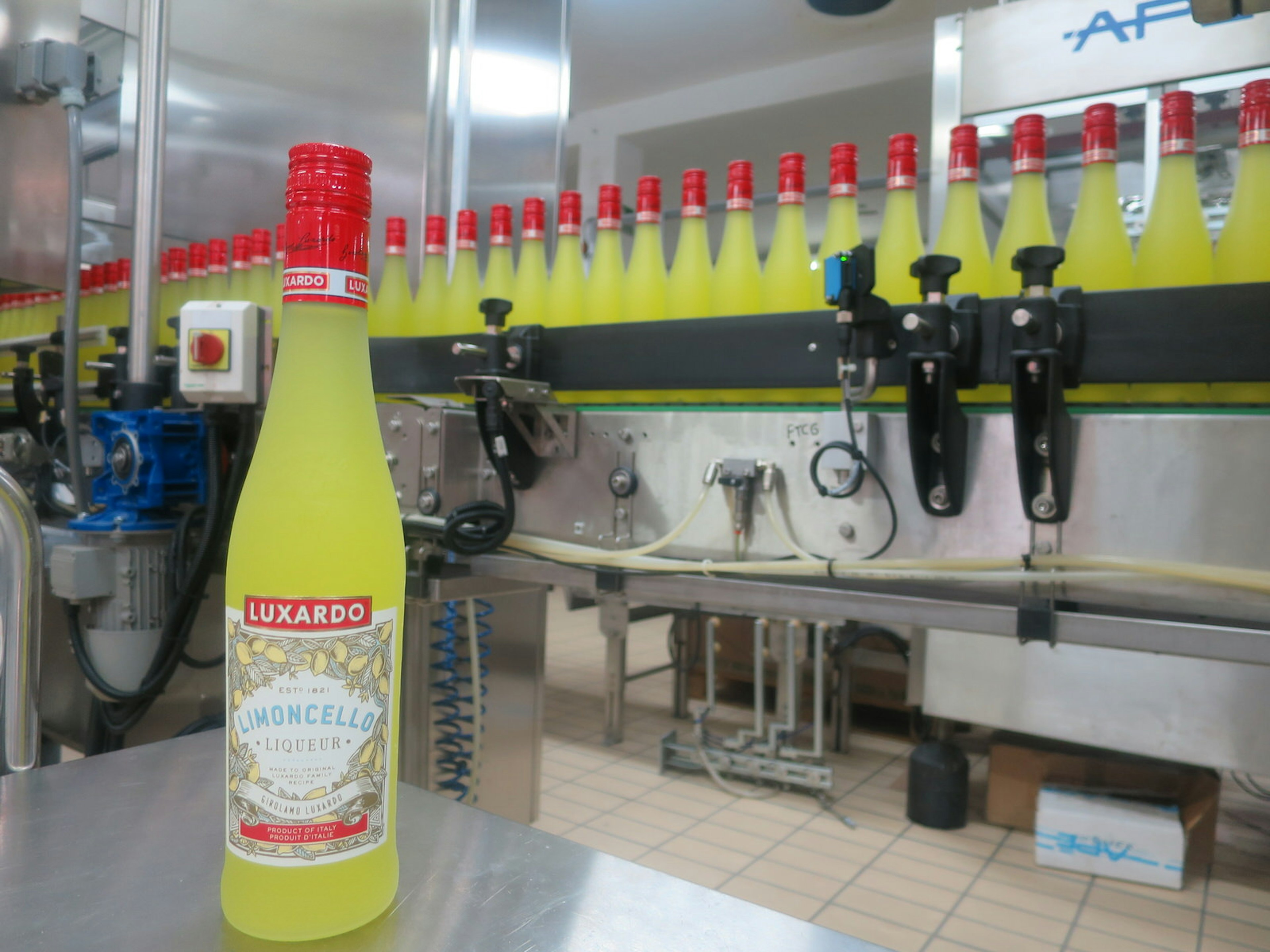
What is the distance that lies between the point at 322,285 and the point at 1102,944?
7.08 ft

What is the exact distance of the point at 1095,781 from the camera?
2443mm

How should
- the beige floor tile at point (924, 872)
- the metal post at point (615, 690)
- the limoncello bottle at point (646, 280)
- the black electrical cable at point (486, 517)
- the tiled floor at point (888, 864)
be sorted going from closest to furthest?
1. the black electrical cable at point (486, 517)
2. the limoncello bottle at point (646, 280)
3. the tiled floor at point (888, 864)
4. the beige floor tile at point (924, 872)
5. the metal post at point (615, 690)

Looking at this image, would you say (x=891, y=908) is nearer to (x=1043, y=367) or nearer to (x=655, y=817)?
(x=655, y=817)

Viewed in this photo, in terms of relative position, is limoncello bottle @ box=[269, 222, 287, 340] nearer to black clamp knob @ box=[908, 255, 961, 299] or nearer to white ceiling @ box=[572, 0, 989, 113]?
black clamp knob @ box=[908, 255, 961, 299]

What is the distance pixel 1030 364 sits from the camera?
959mm

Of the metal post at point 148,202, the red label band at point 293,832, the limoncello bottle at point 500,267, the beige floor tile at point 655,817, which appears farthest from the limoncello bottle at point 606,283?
the beige floor tile at point 655,817

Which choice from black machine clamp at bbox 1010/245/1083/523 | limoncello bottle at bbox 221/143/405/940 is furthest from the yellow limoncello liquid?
black machine clamp at bbox 1010/245/1083/523

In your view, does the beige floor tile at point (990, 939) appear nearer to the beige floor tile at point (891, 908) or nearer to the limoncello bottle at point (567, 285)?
the beige floor tile at point (891, 908)

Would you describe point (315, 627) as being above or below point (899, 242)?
below

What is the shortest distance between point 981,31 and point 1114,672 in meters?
1.90

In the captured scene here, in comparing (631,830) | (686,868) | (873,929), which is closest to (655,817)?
(631,830)

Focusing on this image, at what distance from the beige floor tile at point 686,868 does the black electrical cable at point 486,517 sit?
1088mm

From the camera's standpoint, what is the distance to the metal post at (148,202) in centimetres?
150

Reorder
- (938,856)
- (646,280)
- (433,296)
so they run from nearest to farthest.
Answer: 1. (646,280)
2. (433,296)
3. (938,856)
